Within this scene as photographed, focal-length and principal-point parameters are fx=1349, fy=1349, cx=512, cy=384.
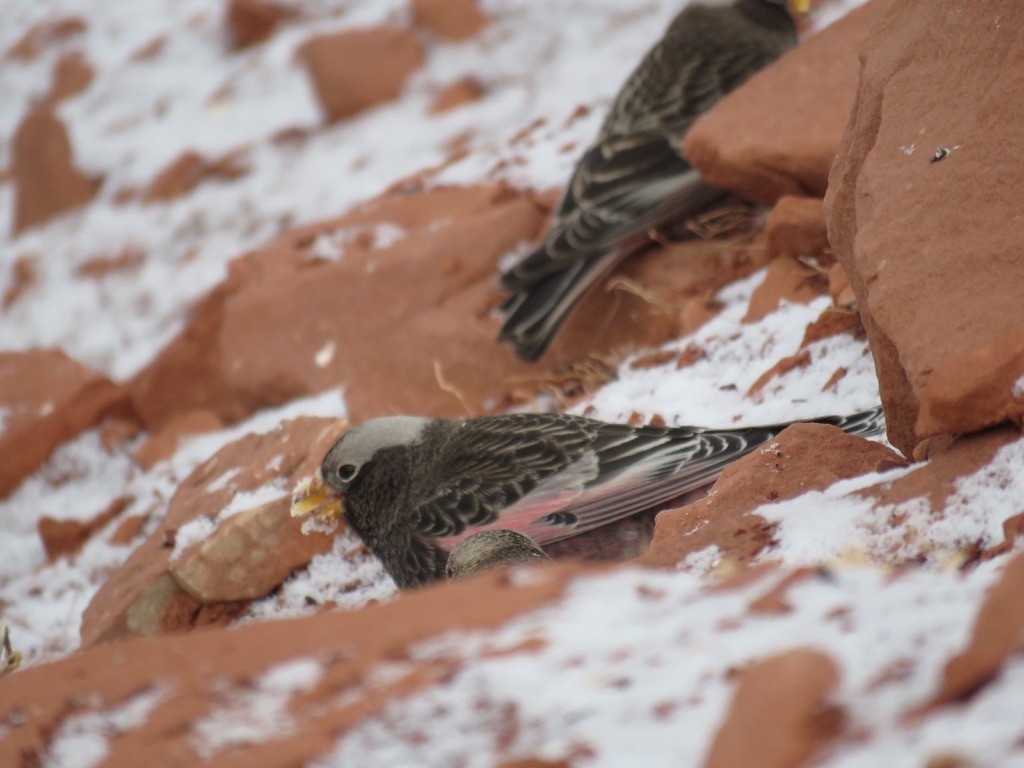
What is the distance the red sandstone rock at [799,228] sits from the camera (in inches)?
193

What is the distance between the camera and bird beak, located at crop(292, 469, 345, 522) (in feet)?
14.3

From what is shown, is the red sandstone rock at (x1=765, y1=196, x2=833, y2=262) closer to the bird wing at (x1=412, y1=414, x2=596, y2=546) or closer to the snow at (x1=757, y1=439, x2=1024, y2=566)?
the bird wing at (x1=412, y1=414, x2=596, y2=546)

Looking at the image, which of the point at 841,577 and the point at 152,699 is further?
the point at 152,699

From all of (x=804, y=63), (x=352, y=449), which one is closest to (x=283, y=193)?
(x=804, y=63)

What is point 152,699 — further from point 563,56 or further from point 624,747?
point 563,56

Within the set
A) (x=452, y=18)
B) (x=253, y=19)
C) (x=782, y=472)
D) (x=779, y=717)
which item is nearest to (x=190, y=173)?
(x=253, y=19)

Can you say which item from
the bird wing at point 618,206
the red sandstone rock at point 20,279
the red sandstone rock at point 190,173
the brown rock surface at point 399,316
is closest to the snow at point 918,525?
the brown rock surface at point 399,316

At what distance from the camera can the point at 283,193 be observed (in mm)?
8617

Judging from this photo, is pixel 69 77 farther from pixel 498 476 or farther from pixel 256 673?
pixel 256 673

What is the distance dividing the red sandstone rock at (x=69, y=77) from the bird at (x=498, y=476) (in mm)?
7258

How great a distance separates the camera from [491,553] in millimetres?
3500

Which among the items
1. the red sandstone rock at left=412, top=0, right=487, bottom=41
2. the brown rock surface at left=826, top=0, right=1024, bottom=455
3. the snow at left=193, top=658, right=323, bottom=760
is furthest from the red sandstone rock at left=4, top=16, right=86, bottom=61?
the snow at left=193, top=658, right=323, bottom=760

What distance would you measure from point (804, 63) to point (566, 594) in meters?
3.87

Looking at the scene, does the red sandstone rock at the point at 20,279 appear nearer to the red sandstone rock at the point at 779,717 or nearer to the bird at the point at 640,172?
the bird at the point at 640,172
